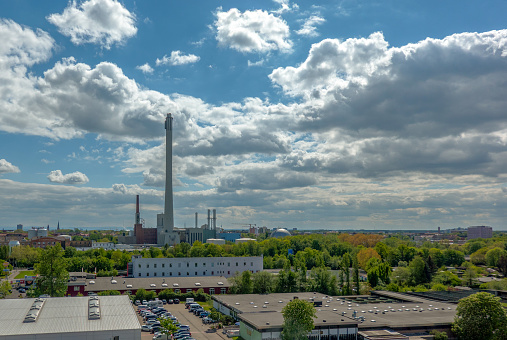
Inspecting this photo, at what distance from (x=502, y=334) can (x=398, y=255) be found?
71740 mm

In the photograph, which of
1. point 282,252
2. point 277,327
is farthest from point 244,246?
point 277,327

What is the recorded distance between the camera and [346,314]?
4769 cm

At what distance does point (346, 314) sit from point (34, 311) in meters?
30.0

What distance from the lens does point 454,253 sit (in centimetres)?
11638

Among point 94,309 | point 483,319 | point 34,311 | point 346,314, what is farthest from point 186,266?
point 483,319

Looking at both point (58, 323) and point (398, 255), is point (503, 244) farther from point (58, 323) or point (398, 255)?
point (58, 323)

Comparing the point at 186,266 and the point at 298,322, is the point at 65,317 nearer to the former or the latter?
the point at 298,322

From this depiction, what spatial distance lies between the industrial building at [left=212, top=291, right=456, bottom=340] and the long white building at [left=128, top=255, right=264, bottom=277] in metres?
30.3

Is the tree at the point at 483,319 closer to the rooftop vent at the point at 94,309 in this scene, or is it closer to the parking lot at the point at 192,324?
the parking lot at the point at 192,324

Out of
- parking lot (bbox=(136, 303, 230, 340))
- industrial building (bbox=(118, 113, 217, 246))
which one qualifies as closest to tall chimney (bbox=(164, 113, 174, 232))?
industrial building (bbox=(118, 113, 217, 246))

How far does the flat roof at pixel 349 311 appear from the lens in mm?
43531

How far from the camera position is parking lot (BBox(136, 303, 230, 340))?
45.4 metres

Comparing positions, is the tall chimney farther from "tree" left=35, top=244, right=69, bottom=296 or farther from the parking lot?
"tree" left=35, top=244, right=69, bottom=296

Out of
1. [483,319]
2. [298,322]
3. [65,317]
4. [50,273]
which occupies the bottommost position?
[483,319]
